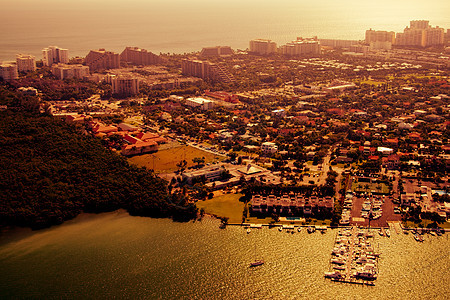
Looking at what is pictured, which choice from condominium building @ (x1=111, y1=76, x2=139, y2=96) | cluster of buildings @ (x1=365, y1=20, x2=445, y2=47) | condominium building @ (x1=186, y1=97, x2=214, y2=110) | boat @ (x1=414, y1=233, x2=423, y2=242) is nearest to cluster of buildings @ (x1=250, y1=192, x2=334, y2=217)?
boat @ (x1=414, y1=233, x2=423, y2=242)

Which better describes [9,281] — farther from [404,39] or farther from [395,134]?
[404,39]

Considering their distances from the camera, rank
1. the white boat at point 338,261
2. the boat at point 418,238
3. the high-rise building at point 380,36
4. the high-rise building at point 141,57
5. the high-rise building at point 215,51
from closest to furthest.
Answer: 1. the white boat at point 338,261
2. the boat at point 418,238
3. the high-rise building at point 141,57
4. the high-rise building at point 215,51
5. the high-rise building at point 380,36

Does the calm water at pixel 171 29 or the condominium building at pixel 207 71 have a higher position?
the calm water at pixel 171 29

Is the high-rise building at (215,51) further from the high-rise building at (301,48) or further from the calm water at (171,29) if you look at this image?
the calm water at (171,29)

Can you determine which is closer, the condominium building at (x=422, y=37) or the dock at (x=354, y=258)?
the dock at (x=354, y=258)

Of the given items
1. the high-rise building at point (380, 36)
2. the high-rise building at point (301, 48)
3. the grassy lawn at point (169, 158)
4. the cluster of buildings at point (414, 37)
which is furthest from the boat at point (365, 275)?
the high-rise building at point (380, 36)

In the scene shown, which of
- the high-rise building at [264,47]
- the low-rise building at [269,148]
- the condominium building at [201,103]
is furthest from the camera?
the high-rise building at [264,47]

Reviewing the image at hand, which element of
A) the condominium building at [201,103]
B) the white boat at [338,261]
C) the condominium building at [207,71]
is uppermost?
the condominium building at [207,71]
